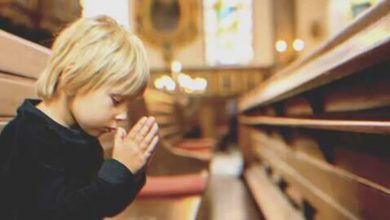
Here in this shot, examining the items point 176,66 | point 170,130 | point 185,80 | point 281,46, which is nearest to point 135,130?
point 170,130

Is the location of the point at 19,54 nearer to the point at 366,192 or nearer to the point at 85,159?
the point at 85,159

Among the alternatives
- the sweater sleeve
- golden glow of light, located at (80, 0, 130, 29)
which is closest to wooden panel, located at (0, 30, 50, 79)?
the sweater sleeve

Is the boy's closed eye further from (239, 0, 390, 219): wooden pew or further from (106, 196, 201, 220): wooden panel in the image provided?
(106, 196, 201, 220): wooden panel

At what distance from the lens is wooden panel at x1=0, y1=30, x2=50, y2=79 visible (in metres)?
1.45

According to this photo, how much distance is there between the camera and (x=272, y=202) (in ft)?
10.3

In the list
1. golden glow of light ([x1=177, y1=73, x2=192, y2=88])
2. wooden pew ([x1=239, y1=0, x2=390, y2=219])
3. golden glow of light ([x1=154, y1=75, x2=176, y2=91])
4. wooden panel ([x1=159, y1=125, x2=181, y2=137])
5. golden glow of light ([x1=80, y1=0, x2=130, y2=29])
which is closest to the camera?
wooden pew ([x1=239, y1=0, x2=390, y2=219])

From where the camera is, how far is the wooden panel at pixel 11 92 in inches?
58.0

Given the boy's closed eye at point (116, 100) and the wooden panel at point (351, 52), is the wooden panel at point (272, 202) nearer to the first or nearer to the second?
the wooden panel at point (351, 52)

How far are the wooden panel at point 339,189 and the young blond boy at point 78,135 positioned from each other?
1.98 feet

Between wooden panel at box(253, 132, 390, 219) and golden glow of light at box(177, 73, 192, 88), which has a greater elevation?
golden glow of light at box(177, 73, 192, 88)

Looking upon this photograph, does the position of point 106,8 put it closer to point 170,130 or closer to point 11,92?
point 11,92

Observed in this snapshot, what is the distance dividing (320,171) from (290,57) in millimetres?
11128

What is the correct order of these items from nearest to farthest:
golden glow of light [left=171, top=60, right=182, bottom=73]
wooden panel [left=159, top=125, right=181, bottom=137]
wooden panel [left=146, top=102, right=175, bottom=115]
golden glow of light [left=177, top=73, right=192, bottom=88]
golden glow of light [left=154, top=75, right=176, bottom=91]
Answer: wooden panel [left=146, top=102, right=175, bottom=115]
wooden panel [left=159, top=125, right=181, bottom=137]
golden glow of light [left=154, top=75, right=176, bottom=91]
golden glow of light [left=177, top=73, right=192, bottom=88]
golden glow of light [left=171, top=60, right=182, bottom=73]

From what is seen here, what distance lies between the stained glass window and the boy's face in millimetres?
12832
